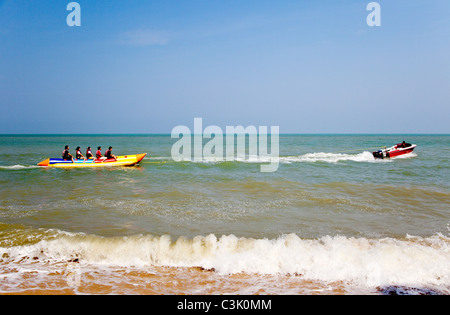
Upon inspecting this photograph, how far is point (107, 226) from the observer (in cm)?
820

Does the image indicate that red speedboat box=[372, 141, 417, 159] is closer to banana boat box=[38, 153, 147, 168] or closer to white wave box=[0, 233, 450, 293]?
white wave box=[0, 233, 450, 293]

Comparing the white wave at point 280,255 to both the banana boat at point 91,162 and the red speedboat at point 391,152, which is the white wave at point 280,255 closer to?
the banana boat at point 91,162

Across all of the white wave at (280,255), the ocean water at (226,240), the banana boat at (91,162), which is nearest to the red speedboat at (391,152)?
the ocean water at (226,240)

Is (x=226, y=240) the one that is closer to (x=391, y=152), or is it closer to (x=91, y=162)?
(x=91, y=162)

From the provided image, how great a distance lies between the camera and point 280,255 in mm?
6223

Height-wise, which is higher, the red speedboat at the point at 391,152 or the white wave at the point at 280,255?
the red speedboat at the point at 391,152

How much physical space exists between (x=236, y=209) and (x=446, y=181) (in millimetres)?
12488

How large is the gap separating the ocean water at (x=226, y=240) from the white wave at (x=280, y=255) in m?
0.02

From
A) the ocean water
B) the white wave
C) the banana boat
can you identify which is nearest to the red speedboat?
the ocean water

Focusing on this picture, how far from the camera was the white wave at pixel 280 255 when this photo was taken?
5.52 metres

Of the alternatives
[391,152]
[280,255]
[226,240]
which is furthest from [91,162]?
[391,152]

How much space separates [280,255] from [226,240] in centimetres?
137
